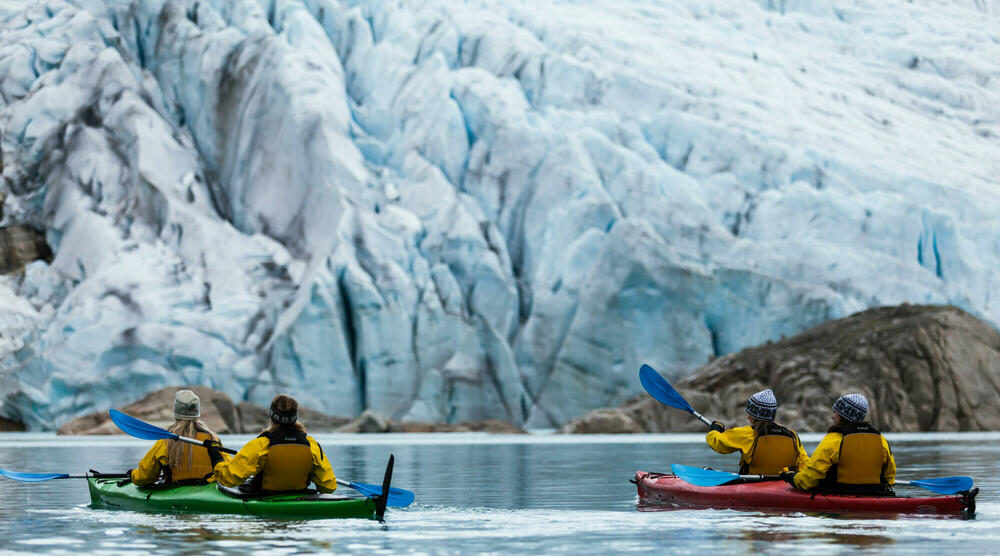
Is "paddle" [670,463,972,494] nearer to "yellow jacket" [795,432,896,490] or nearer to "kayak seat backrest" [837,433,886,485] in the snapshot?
"yellow jacket" [795,432,896,490]

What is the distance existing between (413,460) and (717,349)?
1314cm

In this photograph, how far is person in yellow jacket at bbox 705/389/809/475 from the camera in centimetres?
852

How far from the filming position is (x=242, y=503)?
747 cm

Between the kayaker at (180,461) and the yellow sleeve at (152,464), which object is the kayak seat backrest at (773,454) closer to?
the kayaker at (180,461)

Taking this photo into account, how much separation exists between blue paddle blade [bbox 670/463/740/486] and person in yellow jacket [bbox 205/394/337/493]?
254 cm

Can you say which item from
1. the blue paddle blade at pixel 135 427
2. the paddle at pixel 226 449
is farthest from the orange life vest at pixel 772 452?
the blue paddle blade at pixel 135 427

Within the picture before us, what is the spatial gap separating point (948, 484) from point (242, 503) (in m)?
4.33

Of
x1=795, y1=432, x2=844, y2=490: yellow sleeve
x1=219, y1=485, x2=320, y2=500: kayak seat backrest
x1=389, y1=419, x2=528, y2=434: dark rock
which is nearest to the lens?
x1=219, y1=485, x2=320, y2=500: kayak seat backrest

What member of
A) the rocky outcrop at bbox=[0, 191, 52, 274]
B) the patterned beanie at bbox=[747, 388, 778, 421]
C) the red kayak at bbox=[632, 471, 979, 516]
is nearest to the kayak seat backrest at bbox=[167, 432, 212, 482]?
the red kayak at bbox=[632, 471, 979, 516]

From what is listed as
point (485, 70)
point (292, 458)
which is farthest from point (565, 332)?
point (292, 458)

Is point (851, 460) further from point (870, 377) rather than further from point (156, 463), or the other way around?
point (870, 377)

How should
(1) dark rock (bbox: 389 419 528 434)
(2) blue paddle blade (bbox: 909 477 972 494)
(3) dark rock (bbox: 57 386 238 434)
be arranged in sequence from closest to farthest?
(2) blue paddle blade (bbox: 909 477 972 494), (3) dark rock (bbox: 57 386 238 434), (1) dark rock (bbox: 389 419 528 434)

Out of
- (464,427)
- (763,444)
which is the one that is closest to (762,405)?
(763,444)

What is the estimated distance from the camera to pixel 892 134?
32.5 m
